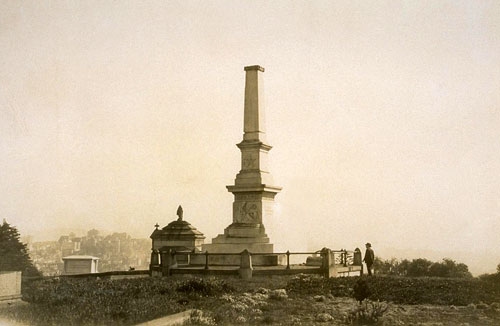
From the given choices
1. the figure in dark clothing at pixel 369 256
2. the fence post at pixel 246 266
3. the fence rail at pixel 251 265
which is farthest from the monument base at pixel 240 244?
the figure in dark clothing at pixel 369 256

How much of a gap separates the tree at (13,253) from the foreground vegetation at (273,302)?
12903 mm

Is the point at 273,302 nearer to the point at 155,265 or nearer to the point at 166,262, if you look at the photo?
the point at 166,262

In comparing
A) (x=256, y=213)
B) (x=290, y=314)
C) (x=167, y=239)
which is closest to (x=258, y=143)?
(x=256, y=213)

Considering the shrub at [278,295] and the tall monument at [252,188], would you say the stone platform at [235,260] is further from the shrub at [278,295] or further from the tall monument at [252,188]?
the shrub at [278,295]

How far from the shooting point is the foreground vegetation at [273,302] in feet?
39.5

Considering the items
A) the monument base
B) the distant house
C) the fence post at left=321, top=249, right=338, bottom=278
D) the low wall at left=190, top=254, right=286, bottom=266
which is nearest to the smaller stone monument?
the monument base

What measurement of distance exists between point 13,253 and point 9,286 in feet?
59.9

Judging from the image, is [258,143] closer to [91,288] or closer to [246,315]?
[91,288]

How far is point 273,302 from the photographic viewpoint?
15.3 m

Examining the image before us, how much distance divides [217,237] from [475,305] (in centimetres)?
1459

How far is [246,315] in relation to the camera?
42.9 ft

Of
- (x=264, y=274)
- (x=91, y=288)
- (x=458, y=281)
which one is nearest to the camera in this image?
(x=91, y=288)

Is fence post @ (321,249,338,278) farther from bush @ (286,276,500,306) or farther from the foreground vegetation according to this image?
bush @ (286,276,500,306)

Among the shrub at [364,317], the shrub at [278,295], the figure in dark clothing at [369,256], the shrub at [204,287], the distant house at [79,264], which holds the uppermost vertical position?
the figure in dark clothing at [369,256]
